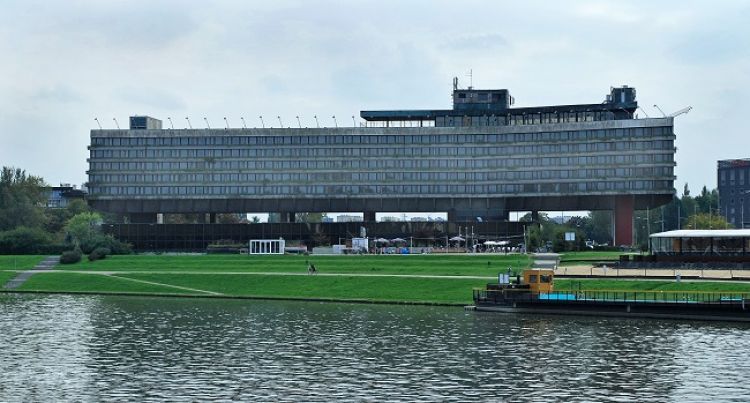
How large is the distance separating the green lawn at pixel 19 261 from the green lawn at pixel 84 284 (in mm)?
15332

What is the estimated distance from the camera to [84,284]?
132625 mm

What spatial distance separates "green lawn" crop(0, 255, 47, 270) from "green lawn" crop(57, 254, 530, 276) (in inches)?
271

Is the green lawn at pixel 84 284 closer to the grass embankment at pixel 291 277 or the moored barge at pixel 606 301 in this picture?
the grass embankment at pixel 291 277

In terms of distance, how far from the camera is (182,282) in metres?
130

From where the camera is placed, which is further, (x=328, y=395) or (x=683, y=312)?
(x=683, y=312)

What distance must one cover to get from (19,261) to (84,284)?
3258cm

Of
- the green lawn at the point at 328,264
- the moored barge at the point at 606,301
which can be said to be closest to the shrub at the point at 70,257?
the green lawn at the point at 328,264

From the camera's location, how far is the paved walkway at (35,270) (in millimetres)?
136125

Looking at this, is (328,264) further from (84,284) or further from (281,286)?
(84,284)

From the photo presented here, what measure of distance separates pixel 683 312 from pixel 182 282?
6691 cm

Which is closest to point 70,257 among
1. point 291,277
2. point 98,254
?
point 98,254

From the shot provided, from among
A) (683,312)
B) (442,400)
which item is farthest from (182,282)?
(442,400)

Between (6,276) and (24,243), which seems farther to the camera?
(24,243)

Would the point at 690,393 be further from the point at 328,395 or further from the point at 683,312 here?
the point at 683,312
